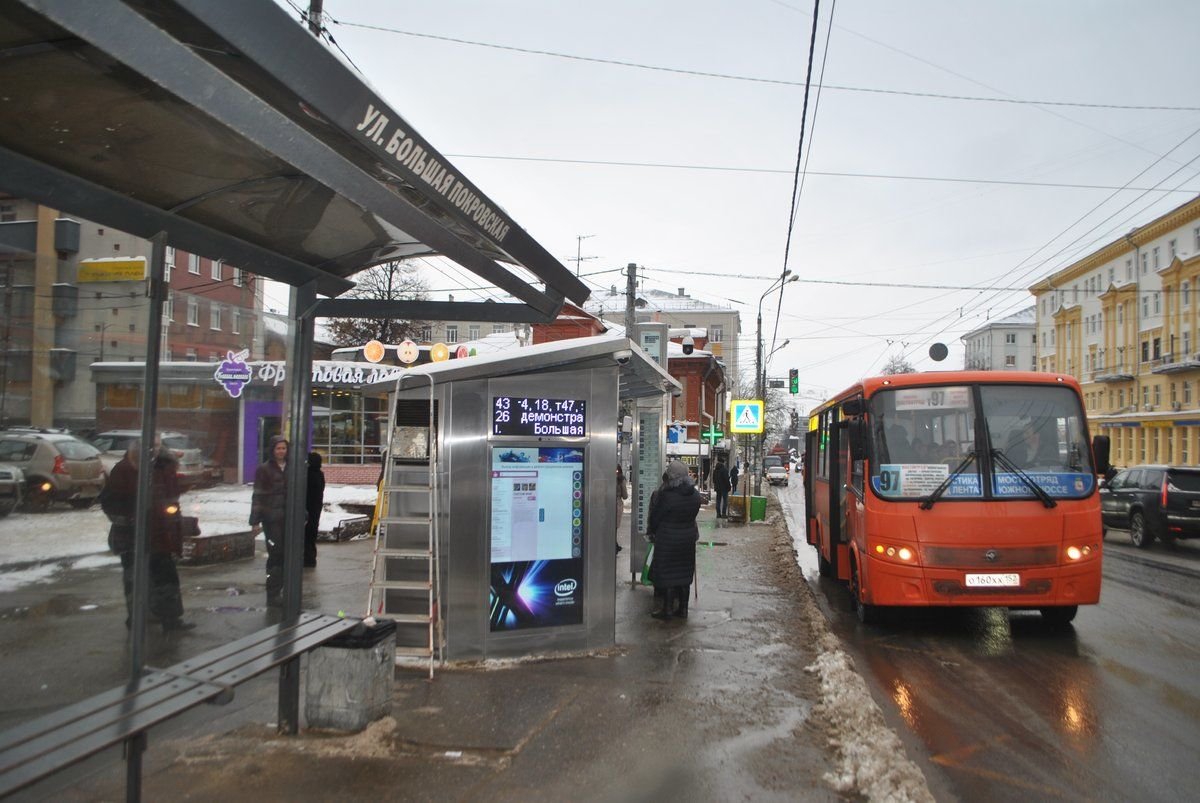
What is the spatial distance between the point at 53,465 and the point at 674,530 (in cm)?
617

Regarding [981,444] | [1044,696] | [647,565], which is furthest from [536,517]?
[981,444]

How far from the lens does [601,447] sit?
293 inches

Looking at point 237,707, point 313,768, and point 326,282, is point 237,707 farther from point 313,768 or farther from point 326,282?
point 326,282

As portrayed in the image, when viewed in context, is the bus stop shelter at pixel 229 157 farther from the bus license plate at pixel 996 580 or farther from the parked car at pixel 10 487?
the bus license plate at pixel 996 580

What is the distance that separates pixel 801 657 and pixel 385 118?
5.84m

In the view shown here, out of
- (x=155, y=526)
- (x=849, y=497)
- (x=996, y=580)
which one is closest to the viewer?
(x=155, y=526)

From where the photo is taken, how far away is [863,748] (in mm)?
4848

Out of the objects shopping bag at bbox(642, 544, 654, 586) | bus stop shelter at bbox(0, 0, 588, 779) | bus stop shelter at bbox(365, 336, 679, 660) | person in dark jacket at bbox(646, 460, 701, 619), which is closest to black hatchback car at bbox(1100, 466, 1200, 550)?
shopping bag at bbox(642, 544, 654, 586)

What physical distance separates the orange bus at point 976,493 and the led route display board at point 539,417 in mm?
3144

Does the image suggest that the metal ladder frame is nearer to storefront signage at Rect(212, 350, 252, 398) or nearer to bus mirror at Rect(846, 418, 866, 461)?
storefront signage at Rect(212, 350, 252, 398)

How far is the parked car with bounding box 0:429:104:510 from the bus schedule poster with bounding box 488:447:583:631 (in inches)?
138

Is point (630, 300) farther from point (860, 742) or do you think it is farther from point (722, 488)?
point (860, 742)

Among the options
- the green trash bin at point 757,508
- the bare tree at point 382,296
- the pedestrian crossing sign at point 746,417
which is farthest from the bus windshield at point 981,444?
the bare tree at point 382,296

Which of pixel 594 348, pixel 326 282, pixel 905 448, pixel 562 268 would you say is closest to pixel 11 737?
pixel 326 282
